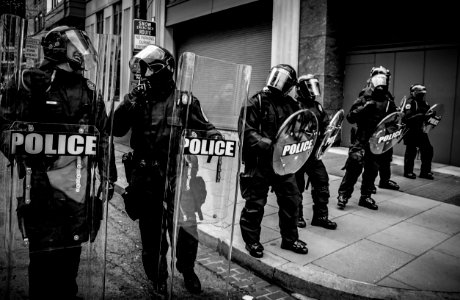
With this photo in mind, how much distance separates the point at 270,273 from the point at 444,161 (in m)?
7.12

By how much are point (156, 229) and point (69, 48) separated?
157 cm

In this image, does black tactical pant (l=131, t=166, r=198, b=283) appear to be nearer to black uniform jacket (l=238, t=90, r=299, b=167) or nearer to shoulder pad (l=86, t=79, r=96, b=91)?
shoulder pad (l=86, t=79, r=96, b=91)

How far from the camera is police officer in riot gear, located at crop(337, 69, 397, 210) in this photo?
5.62m

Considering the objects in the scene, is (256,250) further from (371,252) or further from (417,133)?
(417,133)

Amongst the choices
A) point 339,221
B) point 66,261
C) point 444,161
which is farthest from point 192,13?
point 66,261

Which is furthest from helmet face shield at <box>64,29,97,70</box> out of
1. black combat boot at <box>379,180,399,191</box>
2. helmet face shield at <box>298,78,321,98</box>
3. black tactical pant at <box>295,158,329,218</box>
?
black combat boot at <box>379,180,399,191</box>

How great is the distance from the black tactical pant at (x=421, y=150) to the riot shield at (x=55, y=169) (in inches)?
266

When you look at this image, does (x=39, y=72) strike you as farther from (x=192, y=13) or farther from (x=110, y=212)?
(x=192, y=13)

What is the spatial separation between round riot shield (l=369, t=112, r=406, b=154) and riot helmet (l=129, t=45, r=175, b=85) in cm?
337

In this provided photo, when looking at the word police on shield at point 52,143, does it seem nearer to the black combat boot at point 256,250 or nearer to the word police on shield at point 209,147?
the word police on shield at point 209,147

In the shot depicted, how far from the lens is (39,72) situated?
8.41 feet

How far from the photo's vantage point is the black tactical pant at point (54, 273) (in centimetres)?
261

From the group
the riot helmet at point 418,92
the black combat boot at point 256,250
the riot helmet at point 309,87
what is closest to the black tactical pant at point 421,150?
the riot helmet at point 418,92

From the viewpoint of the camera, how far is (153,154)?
3.21 m
